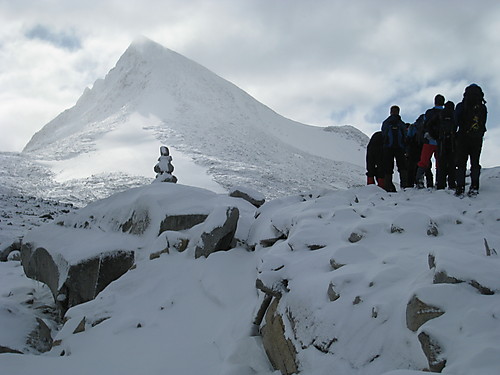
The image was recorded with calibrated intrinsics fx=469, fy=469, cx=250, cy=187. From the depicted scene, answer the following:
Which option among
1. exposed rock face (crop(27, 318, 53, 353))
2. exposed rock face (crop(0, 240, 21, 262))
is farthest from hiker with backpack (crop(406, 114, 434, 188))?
exposed rock face (crop(0, 240, 21, 262))

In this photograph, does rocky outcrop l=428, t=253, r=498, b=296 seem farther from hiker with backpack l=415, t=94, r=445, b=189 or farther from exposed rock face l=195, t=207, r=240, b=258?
hiker with backpack l=415, t=94, r=445, b=189

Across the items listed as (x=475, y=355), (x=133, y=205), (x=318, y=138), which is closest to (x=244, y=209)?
(x=133, y=205)

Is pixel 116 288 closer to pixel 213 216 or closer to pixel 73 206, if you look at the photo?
pixel 213 216

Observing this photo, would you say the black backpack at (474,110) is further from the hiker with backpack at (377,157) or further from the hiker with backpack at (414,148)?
the hiker with backpack at (377,157)

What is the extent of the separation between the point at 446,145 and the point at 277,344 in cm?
573

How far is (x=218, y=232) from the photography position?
23.9 ft

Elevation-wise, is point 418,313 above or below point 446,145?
below

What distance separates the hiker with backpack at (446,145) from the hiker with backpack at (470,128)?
0.31 metres

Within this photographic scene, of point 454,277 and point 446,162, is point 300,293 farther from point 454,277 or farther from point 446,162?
point 446,162

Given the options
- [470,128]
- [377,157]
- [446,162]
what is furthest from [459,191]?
[377,157]

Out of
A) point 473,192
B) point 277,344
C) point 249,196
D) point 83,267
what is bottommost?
point 277,344

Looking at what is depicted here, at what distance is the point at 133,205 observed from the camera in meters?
9.34

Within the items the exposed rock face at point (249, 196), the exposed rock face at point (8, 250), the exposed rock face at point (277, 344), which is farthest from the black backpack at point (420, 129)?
the exposed rock face at point (8, 250)

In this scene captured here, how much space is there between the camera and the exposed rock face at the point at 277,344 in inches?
163
